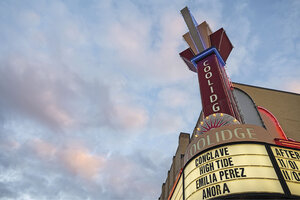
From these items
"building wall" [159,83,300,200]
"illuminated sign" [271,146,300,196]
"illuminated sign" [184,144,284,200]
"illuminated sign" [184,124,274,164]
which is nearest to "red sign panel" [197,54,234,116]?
"illuminated sign" [184,124,274,164]

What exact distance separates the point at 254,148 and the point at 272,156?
670mm

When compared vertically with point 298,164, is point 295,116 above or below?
above

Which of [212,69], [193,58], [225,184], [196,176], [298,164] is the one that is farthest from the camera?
[193,58]

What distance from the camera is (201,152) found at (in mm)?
9133

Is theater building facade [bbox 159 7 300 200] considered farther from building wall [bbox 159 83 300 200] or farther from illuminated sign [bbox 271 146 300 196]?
building wall [bbox 159 83 300 200]

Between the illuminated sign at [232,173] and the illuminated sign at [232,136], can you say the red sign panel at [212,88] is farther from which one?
the illuminated sign at [232,173]

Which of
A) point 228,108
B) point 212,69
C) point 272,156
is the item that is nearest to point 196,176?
point 272,156

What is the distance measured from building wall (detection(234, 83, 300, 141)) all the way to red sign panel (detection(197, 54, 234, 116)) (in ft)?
14.5

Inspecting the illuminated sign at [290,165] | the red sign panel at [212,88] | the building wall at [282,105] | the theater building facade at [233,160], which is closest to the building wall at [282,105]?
the building wall at [282,105]

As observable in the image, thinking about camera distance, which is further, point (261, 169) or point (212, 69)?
point (212, 69)

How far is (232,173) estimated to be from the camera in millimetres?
7645

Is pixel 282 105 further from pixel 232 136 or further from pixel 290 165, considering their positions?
pixel 232 136

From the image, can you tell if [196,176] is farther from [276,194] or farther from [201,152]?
[276,194]

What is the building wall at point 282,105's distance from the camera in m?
15.7
